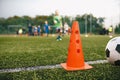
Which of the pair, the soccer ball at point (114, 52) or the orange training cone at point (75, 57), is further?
the orange training cone at point (75, 57)

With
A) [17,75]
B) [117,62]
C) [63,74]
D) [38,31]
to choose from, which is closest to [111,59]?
[117,62]

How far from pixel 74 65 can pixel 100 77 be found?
739mm

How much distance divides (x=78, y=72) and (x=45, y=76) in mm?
534

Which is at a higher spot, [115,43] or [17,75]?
[115,43]

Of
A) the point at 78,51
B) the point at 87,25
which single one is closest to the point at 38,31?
the point at 87,25

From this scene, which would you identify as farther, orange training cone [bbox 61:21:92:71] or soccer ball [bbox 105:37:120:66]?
orange training cone [bbox 61:21:92:71]

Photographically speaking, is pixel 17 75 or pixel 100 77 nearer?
pixel 100 77

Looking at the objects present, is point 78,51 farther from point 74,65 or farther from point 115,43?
point 115,43

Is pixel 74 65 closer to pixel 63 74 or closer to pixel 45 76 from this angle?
pixel 63 74

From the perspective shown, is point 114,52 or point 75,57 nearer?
point 114,52

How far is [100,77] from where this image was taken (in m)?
3.06

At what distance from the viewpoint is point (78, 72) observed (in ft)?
11.3

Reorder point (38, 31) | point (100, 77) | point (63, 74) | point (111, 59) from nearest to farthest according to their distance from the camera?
point (100, 77) → point (63, 74) → point (111, 59) → point (38, 31)

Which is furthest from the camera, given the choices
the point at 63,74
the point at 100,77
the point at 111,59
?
the point at 111,59
